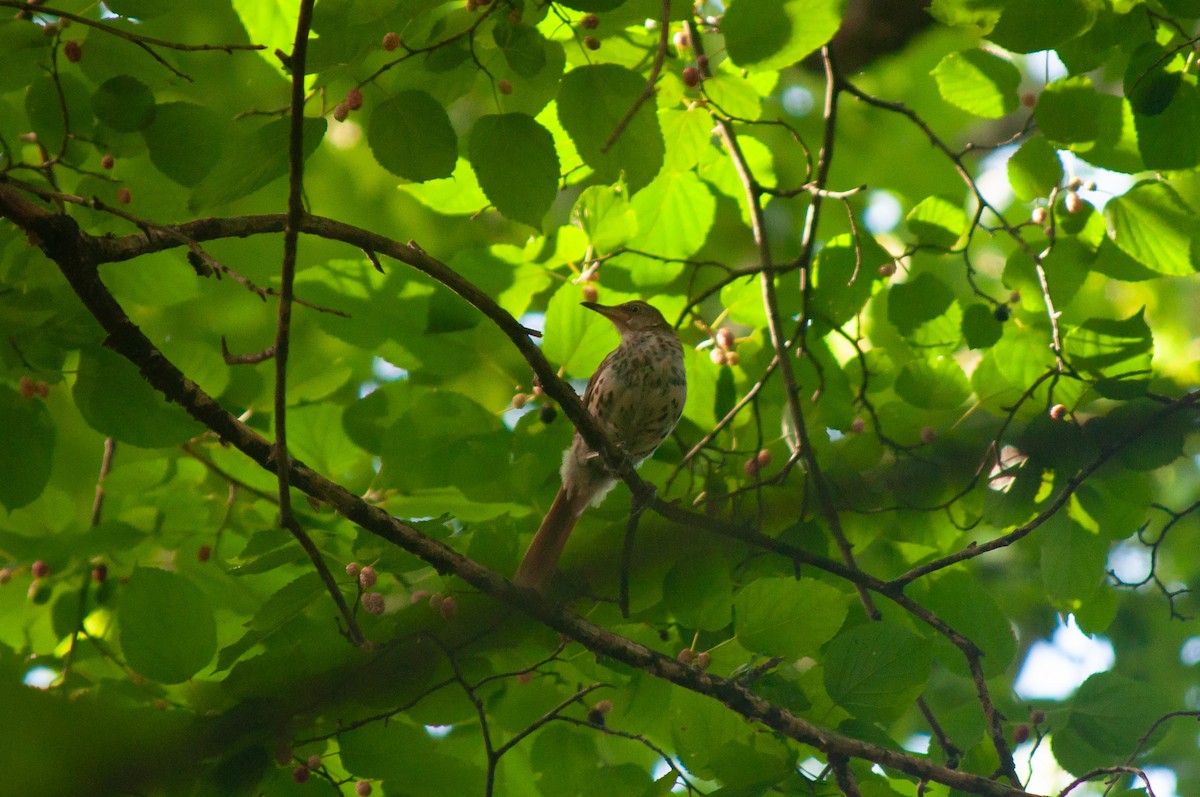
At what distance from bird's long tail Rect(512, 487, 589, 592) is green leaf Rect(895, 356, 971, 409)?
3.30 feet

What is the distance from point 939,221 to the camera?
3.25 metres

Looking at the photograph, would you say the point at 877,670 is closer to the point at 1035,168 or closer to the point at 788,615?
the point at 788,615

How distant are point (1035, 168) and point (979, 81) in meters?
0.28

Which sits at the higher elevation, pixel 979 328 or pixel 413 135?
pixel 979 328

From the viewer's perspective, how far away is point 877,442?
3.18m

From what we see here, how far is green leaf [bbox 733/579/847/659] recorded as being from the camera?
237cm

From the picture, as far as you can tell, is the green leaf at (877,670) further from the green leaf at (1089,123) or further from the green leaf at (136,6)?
the green leaf at (136,6)

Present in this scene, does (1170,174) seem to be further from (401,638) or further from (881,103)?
(401,638)

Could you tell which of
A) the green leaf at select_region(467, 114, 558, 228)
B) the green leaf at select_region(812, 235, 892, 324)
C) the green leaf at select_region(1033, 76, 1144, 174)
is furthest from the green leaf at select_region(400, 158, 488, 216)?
the green leaf at select_region(1033, 76, 1144, 174)

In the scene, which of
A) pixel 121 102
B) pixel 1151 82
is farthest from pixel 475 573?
pixel 1151 82

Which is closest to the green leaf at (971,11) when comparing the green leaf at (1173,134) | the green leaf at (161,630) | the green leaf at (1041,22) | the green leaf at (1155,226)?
the green leaf at (1041,22)

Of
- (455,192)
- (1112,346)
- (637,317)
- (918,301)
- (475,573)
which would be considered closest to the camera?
(475,573)

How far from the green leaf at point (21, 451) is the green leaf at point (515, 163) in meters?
1.16

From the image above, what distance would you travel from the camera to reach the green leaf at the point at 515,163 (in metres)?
2.26
